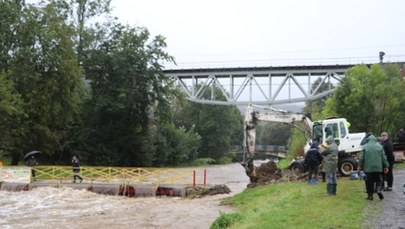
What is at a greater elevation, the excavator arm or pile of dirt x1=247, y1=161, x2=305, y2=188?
the excavator arm

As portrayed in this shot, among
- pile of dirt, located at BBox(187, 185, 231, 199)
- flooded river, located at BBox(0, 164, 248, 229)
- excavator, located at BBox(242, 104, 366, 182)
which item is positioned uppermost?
excavator, located at BBox(242, 104, 366, 182)

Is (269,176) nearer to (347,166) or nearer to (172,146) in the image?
(347,166)

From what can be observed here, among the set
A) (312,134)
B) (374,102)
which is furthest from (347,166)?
(374,102)

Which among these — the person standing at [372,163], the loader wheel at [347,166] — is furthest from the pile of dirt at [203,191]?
the person standing at [372,163]

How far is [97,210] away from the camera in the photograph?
75.1 ft

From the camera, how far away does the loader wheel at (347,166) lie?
24172 mm

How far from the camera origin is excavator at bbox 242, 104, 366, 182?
24922 mm

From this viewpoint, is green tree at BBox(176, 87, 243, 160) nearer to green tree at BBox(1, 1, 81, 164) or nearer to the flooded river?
green tree at BBox(1, 1, 81, 164)

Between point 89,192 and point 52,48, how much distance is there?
19.0 m

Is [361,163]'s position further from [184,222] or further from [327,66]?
[327,66]

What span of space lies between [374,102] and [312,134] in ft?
46.7

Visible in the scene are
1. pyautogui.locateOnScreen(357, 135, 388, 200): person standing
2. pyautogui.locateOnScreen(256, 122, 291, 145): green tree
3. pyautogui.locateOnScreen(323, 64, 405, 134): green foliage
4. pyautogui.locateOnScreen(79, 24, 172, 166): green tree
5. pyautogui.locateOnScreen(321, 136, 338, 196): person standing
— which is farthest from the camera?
pyautogui.locateOnScreen(256, 122, 291, 145): green tree

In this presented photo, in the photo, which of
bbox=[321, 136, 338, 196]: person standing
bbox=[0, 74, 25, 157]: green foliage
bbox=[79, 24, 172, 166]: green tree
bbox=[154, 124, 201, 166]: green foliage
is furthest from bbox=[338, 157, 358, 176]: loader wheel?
bbox=[154, 124, 201, 166]: green foliage

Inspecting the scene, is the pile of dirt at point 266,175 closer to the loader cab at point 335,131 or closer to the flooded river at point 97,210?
the flooded river at point 97,210
